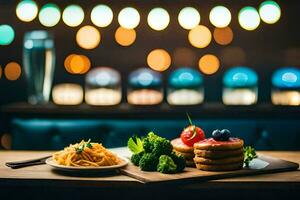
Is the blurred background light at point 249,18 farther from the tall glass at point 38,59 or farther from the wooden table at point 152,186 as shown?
the wooden table at point 152,186

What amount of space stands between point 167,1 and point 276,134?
4.47 ft

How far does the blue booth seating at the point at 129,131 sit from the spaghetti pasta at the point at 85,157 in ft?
4.45

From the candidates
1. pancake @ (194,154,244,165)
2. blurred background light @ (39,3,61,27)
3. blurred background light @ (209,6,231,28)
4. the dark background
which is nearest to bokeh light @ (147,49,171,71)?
the dark background

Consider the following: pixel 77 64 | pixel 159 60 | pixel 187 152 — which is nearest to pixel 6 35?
pixel 77 64

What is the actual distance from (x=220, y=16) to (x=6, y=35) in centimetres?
187

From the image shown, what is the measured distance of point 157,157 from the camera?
8.64 feet

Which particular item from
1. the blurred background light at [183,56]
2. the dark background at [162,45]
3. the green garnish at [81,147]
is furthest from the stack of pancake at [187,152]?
the blurred background light at [183,56]

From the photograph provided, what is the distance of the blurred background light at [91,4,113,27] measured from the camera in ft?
16.7

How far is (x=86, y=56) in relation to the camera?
5.40 m

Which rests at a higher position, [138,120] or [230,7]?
[230,7]

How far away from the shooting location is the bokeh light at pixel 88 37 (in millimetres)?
5316

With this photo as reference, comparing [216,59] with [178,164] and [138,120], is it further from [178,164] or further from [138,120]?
[178,164]

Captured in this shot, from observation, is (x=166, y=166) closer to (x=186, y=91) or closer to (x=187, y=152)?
(x=187, y=152)

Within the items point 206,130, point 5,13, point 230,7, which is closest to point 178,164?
point 206,130
